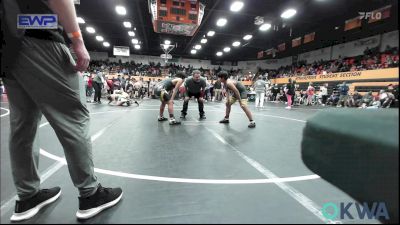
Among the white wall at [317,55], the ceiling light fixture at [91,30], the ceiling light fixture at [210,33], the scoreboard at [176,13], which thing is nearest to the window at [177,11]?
the scoreboard at [176,13]

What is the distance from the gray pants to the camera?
128cm

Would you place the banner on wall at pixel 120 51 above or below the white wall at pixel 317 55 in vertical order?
below

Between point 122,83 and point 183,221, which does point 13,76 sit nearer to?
point 183,221

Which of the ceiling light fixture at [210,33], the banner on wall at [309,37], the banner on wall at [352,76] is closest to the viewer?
the banner on wall at [352,76]

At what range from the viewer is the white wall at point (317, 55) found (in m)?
25.4

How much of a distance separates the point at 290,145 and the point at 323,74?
18.7m

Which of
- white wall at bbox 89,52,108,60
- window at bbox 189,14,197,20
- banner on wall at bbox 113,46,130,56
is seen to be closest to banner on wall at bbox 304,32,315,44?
window at bbox 189,14,197,20

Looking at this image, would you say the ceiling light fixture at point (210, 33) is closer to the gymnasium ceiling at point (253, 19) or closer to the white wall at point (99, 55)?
the gymnasium ceiling at point (253, 19)

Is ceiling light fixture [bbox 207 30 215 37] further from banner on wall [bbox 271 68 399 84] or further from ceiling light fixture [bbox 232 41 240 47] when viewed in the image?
banner on wall [bbox 271 68 399 84]

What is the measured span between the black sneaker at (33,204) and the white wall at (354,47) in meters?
24.5

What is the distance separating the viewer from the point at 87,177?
143cm

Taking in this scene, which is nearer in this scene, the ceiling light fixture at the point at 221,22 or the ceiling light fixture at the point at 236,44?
the ceiling light fixture at the point at 221,22

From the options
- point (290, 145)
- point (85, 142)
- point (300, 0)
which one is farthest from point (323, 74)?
point (85, 142)

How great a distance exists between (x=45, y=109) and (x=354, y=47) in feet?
87.0
